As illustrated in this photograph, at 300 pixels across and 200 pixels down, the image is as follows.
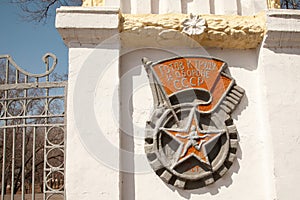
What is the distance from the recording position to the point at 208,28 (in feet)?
11.6

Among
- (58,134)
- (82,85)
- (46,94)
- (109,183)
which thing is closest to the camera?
(109,183)

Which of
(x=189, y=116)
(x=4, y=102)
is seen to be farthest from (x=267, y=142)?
(x=4, y=102)

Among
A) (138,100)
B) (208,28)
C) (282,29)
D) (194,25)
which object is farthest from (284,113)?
(138,100)

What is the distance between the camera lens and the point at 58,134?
4395mm

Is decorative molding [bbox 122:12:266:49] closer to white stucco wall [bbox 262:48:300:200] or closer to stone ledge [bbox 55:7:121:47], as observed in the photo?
stone ledge [bbox 55:7:121:47]

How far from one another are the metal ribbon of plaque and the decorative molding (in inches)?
9.1

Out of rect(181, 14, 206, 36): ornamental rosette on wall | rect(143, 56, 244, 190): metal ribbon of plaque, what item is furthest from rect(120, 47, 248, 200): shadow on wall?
rect(181, 14, 206, 36): ornamental rosette on wall

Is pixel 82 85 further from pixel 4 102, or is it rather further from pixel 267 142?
pixel 267 142

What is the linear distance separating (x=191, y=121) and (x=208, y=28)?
97 cm

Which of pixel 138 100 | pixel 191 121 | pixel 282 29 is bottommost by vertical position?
pixel 191 121

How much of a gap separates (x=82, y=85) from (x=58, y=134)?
1.28 m

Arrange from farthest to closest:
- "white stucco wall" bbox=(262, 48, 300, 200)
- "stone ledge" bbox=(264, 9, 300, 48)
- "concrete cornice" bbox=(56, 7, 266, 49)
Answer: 1. "stone ledge" bbox=(264, 9, 300, 48)
2. "concrete cornice" bbox=(56, 7, 266, 49)
3. "white stucco wall" bbox=(262, 48, 300, 200)

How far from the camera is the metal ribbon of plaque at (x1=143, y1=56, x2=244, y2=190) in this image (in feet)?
10.9

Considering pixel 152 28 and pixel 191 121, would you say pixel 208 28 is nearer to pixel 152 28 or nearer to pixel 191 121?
pixel 152 28
